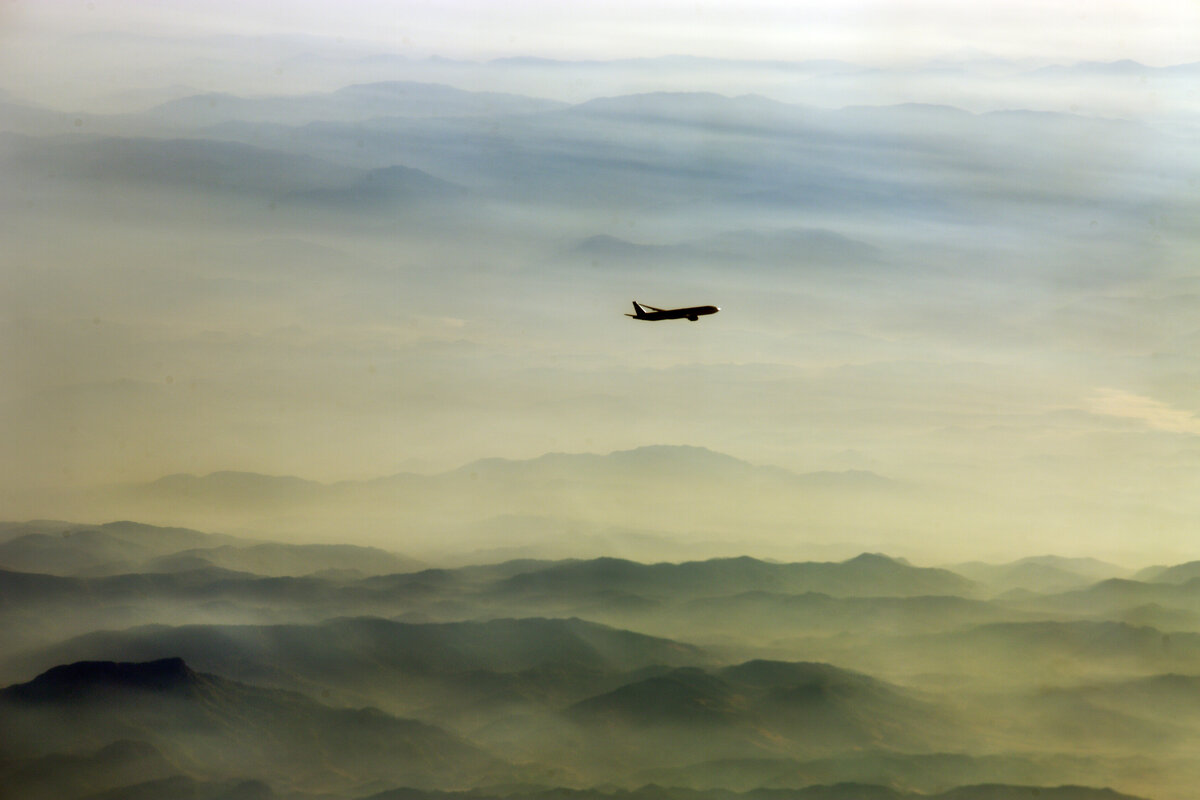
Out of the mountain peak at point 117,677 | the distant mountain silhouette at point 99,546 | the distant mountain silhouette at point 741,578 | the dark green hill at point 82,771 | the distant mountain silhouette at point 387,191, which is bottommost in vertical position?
the dark green hill at point 82,771

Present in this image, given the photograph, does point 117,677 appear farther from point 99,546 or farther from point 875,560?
point 875,560

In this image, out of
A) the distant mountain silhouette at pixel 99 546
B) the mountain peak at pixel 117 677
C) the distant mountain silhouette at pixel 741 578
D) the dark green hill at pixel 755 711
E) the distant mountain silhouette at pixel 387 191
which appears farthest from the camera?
the distant mountain silhouette at pixel 741 578

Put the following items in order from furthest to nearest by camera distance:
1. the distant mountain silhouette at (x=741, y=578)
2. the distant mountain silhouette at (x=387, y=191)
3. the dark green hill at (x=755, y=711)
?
the distant mountain silhouette at (x=741, y=578) → the distant mountain silhouette at (x=387, y=191) → the dark green hill at (x=755, y=711)

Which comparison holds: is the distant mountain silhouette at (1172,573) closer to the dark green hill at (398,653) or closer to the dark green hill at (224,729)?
the dark green hill at (398,653)

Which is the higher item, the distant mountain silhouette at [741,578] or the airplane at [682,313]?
the airplane at [682,313]

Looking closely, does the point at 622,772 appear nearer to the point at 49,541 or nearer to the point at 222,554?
the point at 222,554

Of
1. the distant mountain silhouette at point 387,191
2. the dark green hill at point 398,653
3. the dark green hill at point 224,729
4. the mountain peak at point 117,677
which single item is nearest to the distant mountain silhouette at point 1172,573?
the dark green hill at point 398,653

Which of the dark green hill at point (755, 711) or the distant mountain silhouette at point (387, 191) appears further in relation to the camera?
the distant mountain silhouette at point (387, 191)

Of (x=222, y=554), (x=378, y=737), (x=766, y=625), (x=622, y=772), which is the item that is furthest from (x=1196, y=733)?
(x=222, y=554)

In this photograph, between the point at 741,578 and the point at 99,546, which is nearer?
the point at 99,546

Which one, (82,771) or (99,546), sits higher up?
(99,546)

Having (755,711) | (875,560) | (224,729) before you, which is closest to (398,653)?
(224,729)
